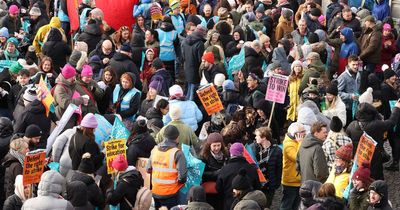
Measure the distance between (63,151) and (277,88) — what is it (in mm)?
3606

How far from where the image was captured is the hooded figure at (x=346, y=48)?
20.4 metres

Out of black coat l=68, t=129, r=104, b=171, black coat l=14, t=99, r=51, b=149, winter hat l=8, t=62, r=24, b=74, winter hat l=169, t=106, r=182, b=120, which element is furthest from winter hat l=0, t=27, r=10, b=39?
black coat l=68, t=129, r=104, b=171

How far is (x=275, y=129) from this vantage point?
1700 centimetres

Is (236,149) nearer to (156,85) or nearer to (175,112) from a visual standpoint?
(175,112)

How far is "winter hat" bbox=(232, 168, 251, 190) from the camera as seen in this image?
13.8 metres

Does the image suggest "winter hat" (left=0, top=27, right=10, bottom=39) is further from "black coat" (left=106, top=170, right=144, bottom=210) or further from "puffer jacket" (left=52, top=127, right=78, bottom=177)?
"black coat" (left=106, top=170, right=144, bottom=210)

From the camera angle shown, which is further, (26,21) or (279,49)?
(26,21)

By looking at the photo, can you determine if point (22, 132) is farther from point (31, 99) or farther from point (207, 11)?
point (207, 11)

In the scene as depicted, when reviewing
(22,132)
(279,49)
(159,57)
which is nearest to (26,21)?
(159,57)

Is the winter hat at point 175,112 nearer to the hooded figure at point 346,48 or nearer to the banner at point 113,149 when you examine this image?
the banner at point 113,149

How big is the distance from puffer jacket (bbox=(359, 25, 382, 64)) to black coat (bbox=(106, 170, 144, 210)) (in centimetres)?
794

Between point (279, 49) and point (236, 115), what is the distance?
3381mm

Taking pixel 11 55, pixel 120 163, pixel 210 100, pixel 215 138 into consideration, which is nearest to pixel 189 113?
pixel 210 100

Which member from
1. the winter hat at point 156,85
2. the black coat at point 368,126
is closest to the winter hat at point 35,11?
the winter hat at point 156,85
